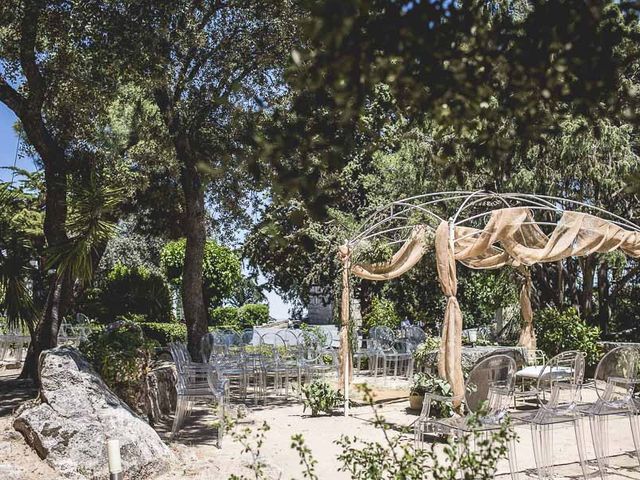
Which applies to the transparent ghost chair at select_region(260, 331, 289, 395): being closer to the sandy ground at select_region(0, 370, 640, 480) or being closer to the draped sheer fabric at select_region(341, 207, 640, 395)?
the sandy ground at select_region(0, 370, 640, 480)

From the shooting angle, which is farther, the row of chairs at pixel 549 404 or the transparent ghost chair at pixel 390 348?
the transparent ghost chair at pixel 390 348

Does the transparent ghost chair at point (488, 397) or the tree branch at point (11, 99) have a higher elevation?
the tree branch at point (11, 99)

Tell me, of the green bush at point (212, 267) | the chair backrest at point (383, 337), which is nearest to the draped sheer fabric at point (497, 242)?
the chair backrest at point (383, 337)

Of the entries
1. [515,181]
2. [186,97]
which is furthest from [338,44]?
[515,181]

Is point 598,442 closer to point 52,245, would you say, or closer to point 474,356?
point 474,356

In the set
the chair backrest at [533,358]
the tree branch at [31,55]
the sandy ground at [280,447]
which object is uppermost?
the tree branch at [31,55]

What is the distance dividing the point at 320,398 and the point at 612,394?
13.9ft

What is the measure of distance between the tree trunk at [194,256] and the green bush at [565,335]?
20.8ft

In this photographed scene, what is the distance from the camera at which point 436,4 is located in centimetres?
208

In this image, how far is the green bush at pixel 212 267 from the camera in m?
16.8

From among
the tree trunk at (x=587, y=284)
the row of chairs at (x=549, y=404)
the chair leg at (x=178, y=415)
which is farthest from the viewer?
the tree trunk at (x=587, y=284)

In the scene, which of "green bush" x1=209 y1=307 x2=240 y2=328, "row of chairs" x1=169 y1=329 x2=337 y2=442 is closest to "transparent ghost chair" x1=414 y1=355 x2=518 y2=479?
"row of chairs" x1=169 y1=329 x2=337 y2=442

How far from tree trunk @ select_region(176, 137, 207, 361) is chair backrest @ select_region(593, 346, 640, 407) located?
23.9 ft

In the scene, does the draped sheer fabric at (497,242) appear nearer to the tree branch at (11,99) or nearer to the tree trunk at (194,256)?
the tree trunk at (194,256)
